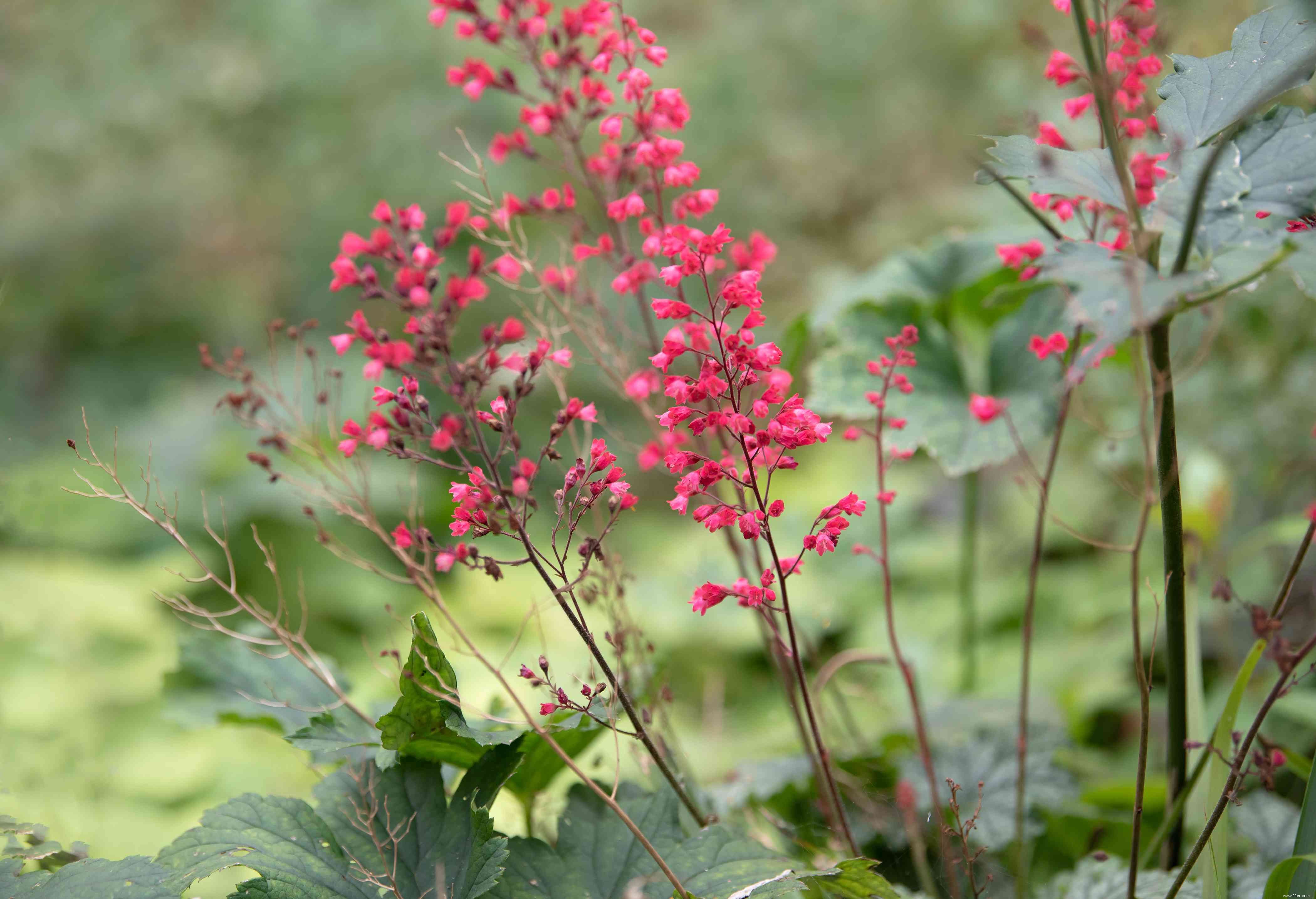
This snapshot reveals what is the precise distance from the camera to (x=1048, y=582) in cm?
233

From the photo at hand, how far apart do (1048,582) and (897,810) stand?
4.84 feet

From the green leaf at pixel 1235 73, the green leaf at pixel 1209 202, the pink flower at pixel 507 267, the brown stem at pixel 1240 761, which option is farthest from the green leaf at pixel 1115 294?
the pink flower at pixel 507 267

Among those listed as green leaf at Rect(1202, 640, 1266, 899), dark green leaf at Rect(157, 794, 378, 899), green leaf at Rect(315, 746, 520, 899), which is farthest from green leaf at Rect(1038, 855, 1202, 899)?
dark green leaf at Rect(157, 794, 378, 899)

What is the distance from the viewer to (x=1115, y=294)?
0.58m

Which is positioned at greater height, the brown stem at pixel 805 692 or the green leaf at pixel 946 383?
the green leaf at pixel 946 383

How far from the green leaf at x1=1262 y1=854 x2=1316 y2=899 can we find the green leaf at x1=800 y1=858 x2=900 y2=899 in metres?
0.32

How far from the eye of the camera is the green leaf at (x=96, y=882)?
70 centimetres

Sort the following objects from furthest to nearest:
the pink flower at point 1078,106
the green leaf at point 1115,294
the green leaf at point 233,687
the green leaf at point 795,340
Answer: the green leaf at point 795,340
the green leaf at point 233,687
the pink flower at point 1078,106
the green leaf at point 1115,294

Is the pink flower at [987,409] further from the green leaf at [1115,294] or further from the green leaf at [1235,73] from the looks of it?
the green leaf at [1235,73]

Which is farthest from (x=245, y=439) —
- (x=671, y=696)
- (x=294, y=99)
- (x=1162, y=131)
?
(x=1162, y=131)

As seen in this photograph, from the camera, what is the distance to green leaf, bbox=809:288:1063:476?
3.99 feet

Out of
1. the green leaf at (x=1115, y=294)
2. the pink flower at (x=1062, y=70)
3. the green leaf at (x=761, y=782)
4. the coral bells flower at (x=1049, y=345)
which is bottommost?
the green leaf at (x=761, y=782)

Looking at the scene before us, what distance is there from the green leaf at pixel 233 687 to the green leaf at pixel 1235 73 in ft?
3.61

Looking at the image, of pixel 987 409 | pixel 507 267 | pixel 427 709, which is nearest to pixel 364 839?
pixel 427 709
